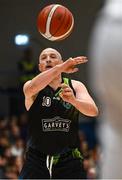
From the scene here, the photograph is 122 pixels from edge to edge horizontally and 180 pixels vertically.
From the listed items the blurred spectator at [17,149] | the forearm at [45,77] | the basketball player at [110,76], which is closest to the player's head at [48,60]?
the forearm at [45,77]

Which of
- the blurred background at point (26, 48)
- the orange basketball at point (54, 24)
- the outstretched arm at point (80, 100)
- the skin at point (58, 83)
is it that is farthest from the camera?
the blurred background at point (26, 48)

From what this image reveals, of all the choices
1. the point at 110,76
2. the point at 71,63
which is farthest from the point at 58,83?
the point at 110,76

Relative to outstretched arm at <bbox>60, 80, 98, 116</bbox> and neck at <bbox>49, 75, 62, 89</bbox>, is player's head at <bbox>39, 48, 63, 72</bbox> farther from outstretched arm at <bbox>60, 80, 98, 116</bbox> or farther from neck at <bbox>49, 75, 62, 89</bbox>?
outstretched arm at <bbox>60, 80, 98, 116</bbox>

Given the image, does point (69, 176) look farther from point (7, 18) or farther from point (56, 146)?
point (7, 18)

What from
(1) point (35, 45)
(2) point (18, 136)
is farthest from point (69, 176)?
(1) point (35, 45)

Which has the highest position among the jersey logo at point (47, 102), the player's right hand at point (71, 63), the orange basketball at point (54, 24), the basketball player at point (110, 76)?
the orange basketball at point (54, 24)

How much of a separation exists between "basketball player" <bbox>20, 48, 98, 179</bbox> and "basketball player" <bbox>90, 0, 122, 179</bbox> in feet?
7.11

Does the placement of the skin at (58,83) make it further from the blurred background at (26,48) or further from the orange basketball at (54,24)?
the blurred background at (26,48)

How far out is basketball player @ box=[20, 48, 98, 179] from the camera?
4203mm

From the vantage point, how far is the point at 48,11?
15.3ft

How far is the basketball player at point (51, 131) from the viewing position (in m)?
4.20

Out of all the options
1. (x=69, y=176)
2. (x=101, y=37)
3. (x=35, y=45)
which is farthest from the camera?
(x=35, y=45)

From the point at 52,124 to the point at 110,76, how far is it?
2394 millimetres

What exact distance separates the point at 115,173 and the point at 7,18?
11.1 m
